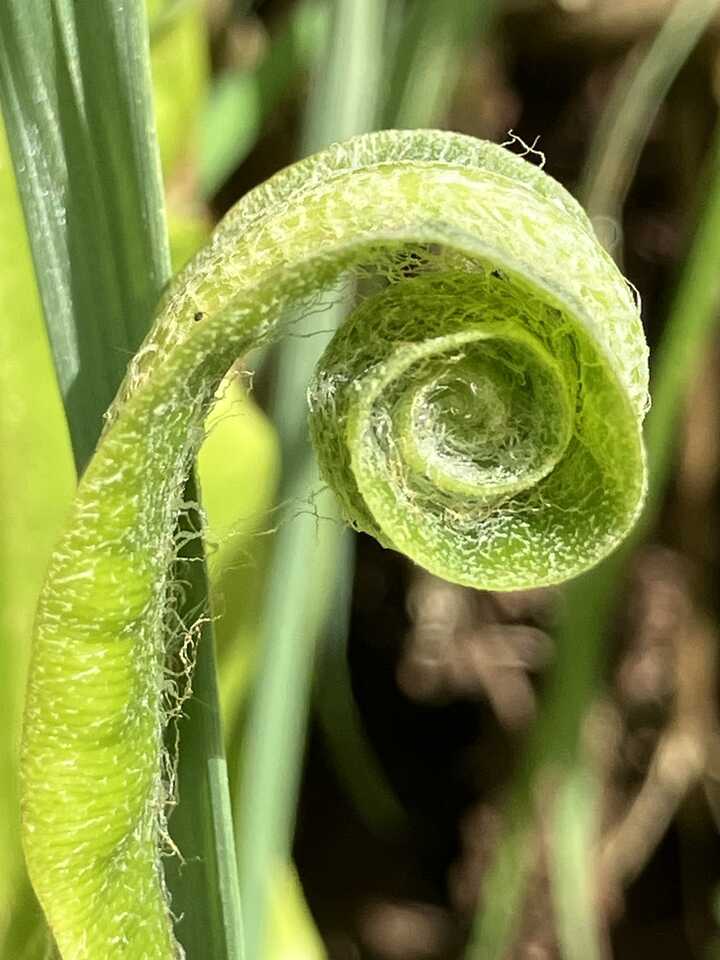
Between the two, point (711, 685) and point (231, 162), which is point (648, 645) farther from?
point (231, 162)

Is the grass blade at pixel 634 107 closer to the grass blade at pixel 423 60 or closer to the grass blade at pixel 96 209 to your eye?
the grass blade at pixel 423 60

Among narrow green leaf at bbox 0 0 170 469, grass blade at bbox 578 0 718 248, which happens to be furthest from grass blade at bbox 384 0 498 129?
narrow green leaf at bbox 0 0 170 469

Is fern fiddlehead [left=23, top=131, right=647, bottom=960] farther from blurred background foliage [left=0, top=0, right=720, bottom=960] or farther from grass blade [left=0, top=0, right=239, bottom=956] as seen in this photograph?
blurred background foliage [left=0, top=0, right=720, bottom=960]

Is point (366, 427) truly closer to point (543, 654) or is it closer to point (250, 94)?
point (250, 94)

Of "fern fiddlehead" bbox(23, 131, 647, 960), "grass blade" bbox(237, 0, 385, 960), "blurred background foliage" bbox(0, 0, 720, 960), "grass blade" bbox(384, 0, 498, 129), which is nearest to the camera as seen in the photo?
"fern fiddlehead" bbox(23, 131, 647, 960)

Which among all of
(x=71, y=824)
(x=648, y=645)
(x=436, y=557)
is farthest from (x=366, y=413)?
(x=648, y=645)

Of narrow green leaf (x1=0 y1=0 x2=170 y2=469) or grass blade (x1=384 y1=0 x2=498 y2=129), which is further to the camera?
grass blade (x1=384 y1=0 x2=498 y2=129)

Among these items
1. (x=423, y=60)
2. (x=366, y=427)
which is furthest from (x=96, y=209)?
(x=423, y=60)

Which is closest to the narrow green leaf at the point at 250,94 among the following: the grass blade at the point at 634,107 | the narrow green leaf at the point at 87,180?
the grass blade at the point at 634,107

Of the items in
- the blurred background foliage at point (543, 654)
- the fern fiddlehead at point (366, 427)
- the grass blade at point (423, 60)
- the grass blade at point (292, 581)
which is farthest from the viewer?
the blurred background foliage at point (543, 654)
